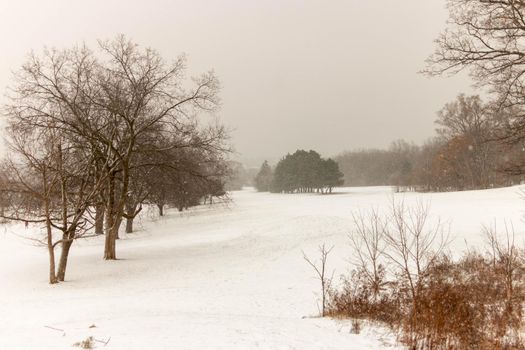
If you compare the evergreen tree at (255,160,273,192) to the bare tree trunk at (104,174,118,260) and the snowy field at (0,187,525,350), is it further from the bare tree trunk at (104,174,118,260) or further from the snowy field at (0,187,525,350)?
the bare tree trunk at (104,174,118,260)

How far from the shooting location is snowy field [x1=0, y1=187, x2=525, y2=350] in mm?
6352

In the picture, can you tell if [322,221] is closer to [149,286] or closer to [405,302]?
[149,286]

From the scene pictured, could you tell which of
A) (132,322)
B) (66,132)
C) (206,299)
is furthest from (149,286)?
(132,322)

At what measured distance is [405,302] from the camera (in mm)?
8914

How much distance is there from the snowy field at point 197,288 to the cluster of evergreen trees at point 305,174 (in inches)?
2041

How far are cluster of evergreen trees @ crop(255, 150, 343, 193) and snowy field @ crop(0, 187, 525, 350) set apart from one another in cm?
5184

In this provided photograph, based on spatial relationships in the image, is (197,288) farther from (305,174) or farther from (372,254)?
(305,174)

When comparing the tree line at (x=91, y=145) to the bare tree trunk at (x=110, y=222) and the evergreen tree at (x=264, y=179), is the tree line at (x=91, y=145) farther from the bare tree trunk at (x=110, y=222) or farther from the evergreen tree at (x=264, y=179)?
the evergreen tree at (x=264, y=179)

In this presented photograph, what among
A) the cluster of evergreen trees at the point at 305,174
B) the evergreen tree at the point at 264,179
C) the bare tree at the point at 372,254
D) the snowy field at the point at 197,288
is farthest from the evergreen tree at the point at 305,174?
the bare tree at the point at 372,254

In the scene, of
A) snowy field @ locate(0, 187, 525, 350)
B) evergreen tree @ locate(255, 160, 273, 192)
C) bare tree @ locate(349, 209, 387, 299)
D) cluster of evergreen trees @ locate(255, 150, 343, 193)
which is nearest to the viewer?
snowy field @ locate(0, 187, 525, 350)

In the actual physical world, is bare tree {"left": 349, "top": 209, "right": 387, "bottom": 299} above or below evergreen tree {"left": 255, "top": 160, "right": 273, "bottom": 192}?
below

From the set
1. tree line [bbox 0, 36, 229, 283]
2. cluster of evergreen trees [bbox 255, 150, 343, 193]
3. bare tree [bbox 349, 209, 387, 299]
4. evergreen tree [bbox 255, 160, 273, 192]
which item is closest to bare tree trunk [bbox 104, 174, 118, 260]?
tree line [bbox 0, 36, 229, 283]

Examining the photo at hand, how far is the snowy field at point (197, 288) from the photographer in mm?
6352

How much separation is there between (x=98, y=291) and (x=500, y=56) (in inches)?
566
